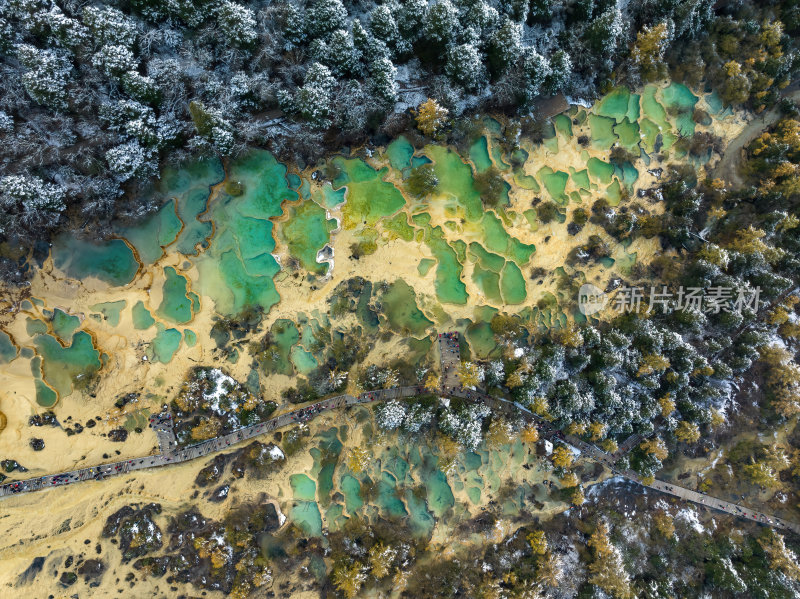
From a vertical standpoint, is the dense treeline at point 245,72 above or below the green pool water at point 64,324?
above

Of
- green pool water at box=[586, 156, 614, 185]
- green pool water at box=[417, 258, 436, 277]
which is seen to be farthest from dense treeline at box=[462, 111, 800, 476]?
green pool water at box=[417, 258, 436, 277]

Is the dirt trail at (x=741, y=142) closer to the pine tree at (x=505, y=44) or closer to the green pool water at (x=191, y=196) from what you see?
the pine tree at (x=505, y=44)

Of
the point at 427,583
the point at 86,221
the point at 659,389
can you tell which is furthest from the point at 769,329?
the point at 86,221

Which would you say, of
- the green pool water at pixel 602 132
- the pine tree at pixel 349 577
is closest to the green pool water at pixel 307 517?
the pine tree at pixel 349 577

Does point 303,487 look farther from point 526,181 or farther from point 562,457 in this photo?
point 526,181

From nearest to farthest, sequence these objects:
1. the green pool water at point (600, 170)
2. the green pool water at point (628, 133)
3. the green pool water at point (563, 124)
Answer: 1. the green pool water at point (563, 124)
2. the green pool water at point (600, 170)
3. the green pool water at point (628, 133)

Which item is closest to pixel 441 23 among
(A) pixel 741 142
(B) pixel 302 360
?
(B) pixel 302 360
